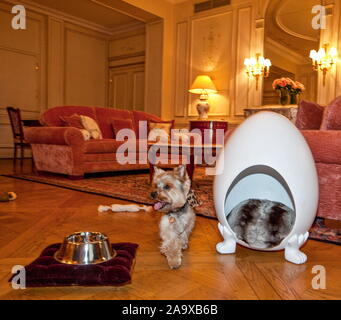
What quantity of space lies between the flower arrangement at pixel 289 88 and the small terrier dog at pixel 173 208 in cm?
450

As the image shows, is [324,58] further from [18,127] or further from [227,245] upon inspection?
[18,127]

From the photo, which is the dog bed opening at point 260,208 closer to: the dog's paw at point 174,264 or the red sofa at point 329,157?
the dog's paw at point 174,264

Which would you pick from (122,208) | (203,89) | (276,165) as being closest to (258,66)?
(203,89)

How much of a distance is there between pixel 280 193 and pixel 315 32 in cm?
476

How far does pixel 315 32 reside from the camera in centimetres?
555

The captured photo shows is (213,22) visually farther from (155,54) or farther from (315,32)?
(315,32)

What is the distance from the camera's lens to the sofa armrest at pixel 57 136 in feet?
13.2

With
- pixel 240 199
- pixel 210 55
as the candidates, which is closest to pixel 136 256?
pixel 240 199

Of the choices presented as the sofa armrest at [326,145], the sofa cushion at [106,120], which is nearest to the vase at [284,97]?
the sofa cushion at [106,120]

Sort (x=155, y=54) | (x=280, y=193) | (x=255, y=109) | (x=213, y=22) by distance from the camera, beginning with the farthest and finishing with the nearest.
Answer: (x=155, y=54)
(x=213, y=22)
(x=255, y=109)
(x=280, y=193)

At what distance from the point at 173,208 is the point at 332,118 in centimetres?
125

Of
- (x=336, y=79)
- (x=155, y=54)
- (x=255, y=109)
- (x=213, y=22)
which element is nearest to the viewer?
(x=336, y=79)

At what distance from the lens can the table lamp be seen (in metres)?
6.38

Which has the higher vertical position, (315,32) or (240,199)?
(315,32)
